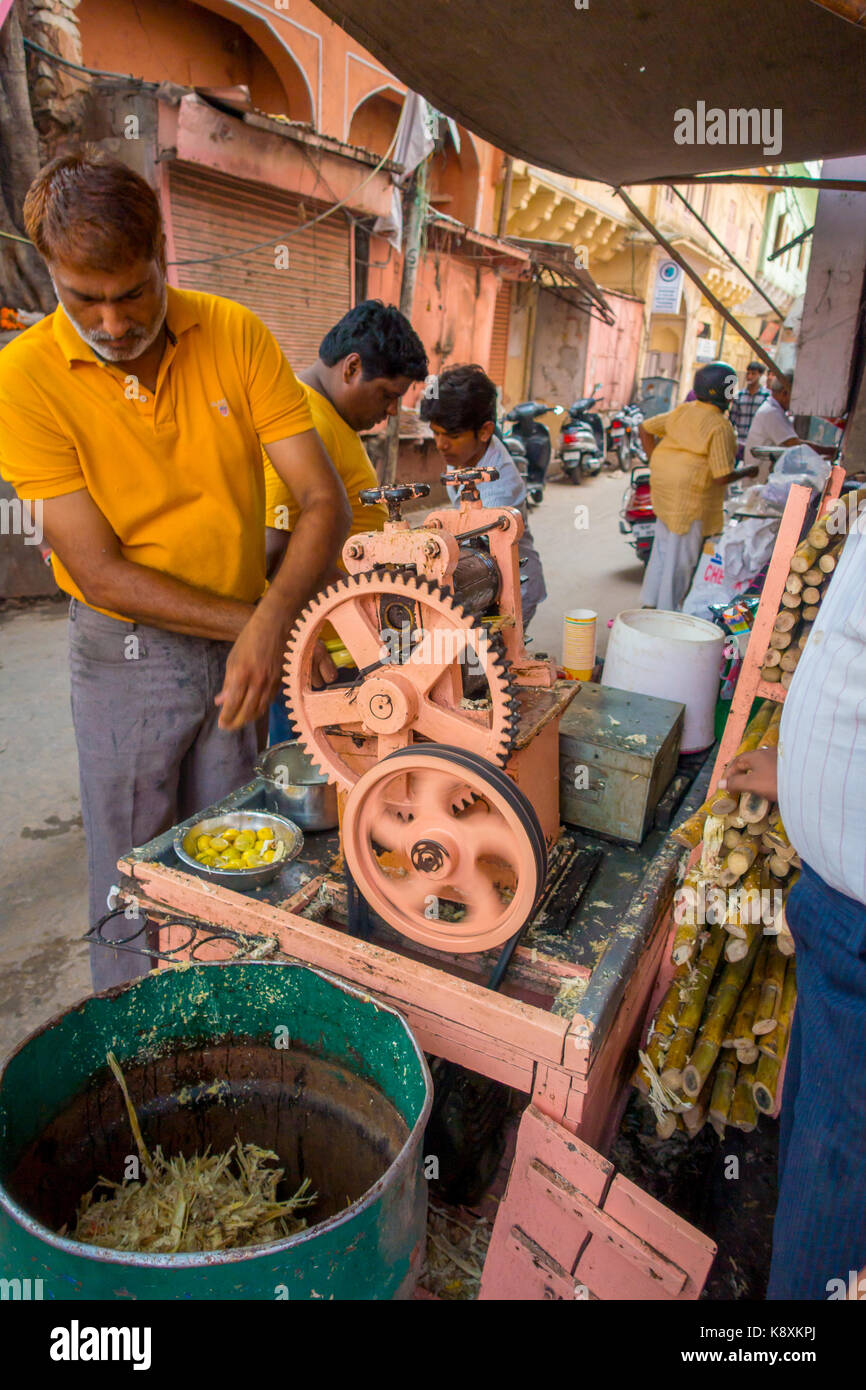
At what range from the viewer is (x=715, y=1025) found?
2.17m

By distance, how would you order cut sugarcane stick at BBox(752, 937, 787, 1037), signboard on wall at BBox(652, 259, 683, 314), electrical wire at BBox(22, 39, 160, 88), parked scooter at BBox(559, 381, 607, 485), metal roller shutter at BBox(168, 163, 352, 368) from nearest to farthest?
cut sugarcane stick at BBox(752, 937, 787, 1037), electrical wire at BBox(22, 39, 160, 88), metal roller shutter at BBox(168, 163, 352, 368), parked scooter at BBox(559, 381, 607, 485), signboard on wall at BBox(652, 259, 683, 314)

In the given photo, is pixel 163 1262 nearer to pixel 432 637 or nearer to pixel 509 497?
pixel 432 637

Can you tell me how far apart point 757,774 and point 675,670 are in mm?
768

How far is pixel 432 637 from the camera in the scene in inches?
57.9

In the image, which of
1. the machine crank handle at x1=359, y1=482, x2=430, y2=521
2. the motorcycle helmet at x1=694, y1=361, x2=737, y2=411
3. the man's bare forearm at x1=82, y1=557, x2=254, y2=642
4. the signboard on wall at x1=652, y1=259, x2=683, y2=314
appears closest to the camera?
the machine crank handle at x1=359, y1=482, x2=430, y2=521

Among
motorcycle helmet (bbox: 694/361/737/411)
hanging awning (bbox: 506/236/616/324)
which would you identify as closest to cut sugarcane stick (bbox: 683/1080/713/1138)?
motorcycle helmet (bbox: 694/361/737/411)

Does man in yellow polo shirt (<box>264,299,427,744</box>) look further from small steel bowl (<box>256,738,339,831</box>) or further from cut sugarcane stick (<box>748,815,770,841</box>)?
cut sugarcane stick (<box>748,815,770,841</box>)

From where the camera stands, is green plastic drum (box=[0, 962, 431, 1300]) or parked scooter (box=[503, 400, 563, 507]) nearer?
green plastic drum (box=[0, 962, 431, 1300])

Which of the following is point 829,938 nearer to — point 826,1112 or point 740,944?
point 826,1112

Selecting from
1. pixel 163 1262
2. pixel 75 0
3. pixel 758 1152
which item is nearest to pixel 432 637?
pixel 163 1262

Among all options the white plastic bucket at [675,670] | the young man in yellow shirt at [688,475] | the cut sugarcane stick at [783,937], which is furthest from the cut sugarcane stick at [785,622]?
the young man in yellow shirt at [688,475]

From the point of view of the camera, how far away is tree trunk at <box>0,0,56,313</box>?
18.0 feet

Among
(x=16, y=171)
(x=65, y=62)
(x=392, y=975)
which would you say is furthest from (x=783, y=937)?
(x=65, y=62)

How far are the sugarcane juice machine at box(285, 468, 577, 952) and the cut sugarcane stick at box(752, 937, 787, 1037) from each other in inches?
40.5
